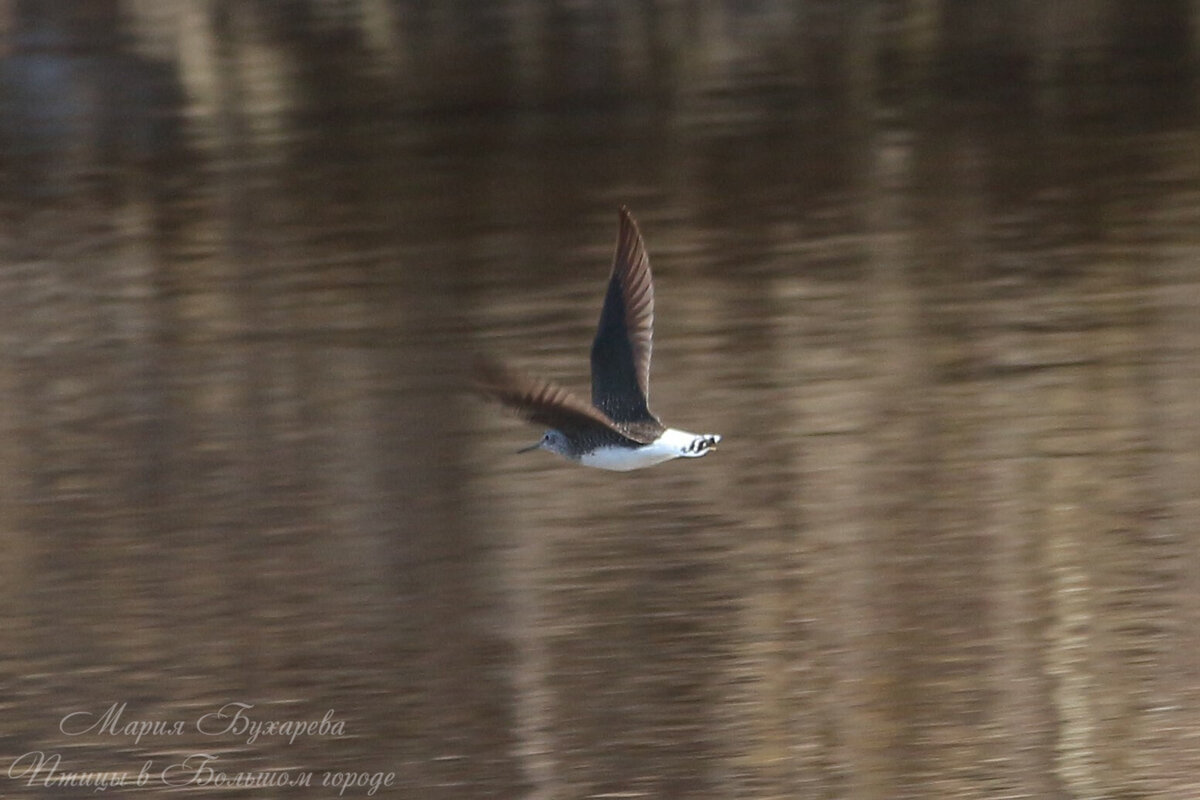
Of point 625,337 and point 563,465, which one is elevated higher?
point 625,337

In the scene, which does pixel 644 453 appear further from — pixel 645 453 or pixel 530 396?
pixel 530 396

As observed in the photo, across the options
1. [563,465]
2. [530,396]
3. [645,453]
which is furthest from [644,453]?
[563,465]

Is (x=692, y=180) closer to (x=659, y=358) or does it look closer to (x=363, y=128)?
(x=659, y=358)

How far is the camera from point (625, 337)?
147 cm

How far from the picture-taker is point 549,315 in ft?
6.06

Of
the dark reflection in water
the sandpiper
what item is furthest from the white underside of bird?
the dark reflection in water

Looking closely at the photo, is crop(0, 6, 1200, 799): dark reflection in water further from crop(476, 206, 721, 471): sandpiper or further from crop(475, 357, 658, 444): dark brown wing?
crop(475, 357, 658, 444): dark brown wing

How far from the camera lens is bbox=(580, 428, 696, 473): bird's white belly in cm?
132

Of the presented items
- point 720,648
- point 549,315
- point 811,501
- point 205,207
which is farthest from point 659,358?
point 205,207

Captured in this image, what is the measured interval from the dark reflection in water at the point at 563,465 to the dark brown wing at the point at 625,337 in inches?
13.9

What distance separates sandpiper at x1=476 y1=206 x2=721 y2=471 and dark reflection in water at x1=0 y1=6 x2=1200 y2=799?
1.17ft

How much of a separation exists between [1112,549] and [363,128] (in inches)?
54.3

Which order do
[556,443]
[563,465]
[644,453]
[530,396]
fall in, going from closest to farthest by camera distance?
[530,396] < [644,453] < [556,443] < [563,465]

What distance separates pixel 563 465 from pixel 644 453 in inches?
23.0
